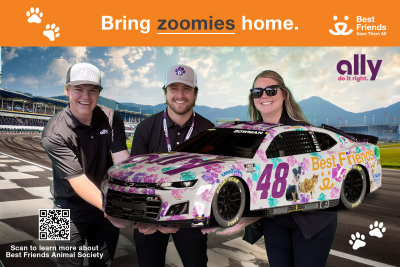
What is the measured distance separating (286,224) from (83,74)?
7.79 ft

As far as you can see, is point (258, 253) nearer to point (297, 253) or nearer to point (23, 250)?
point (297, 253)

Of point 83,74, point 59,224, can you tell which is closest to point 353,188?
point 83,74

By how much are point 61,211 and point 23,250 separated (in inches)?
120

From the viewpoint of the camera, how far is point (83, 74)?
311 cm

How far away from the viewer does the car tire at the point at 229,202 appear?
2.20 m

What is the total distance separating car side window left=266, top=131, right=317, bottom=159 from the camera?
256 cm

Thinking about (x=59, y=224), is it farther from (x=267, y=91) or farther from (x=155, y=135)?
(x=267, y=91)

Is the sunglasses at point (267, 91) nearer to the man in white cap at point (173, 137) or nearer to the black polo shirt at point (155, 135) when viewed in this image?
the man in white cap at point (173, 137)

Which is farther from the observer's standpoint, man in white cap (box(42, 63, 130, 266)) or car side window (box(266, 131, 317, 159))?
man in white cap (box(42, 63, 130, 266))

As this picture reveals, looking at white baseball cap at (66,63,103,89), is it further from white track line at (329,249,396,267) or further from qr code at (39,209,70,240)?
white track line at (329,249,396,267)

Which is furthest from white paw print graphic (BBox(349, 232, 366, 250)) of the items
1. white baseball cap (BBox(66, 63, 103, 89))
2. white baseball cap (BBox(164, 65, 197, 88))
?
white baseball cap (BBox(66, 63, 103, 89))

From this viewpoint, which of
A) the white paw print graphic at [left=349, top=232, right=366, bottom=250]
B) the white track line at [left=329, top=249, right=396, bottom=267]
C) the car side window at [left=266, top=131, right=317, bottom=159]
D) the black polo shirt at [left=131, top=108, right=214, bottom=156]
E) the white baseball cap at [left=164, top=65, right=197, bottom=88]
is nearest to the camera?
the car side window at [left=266, top=131, right=317, bottom=159]

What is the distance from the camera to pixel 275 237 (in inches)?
112

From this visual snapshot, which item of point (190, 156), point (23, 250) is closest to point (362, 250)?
point (190, 156)
